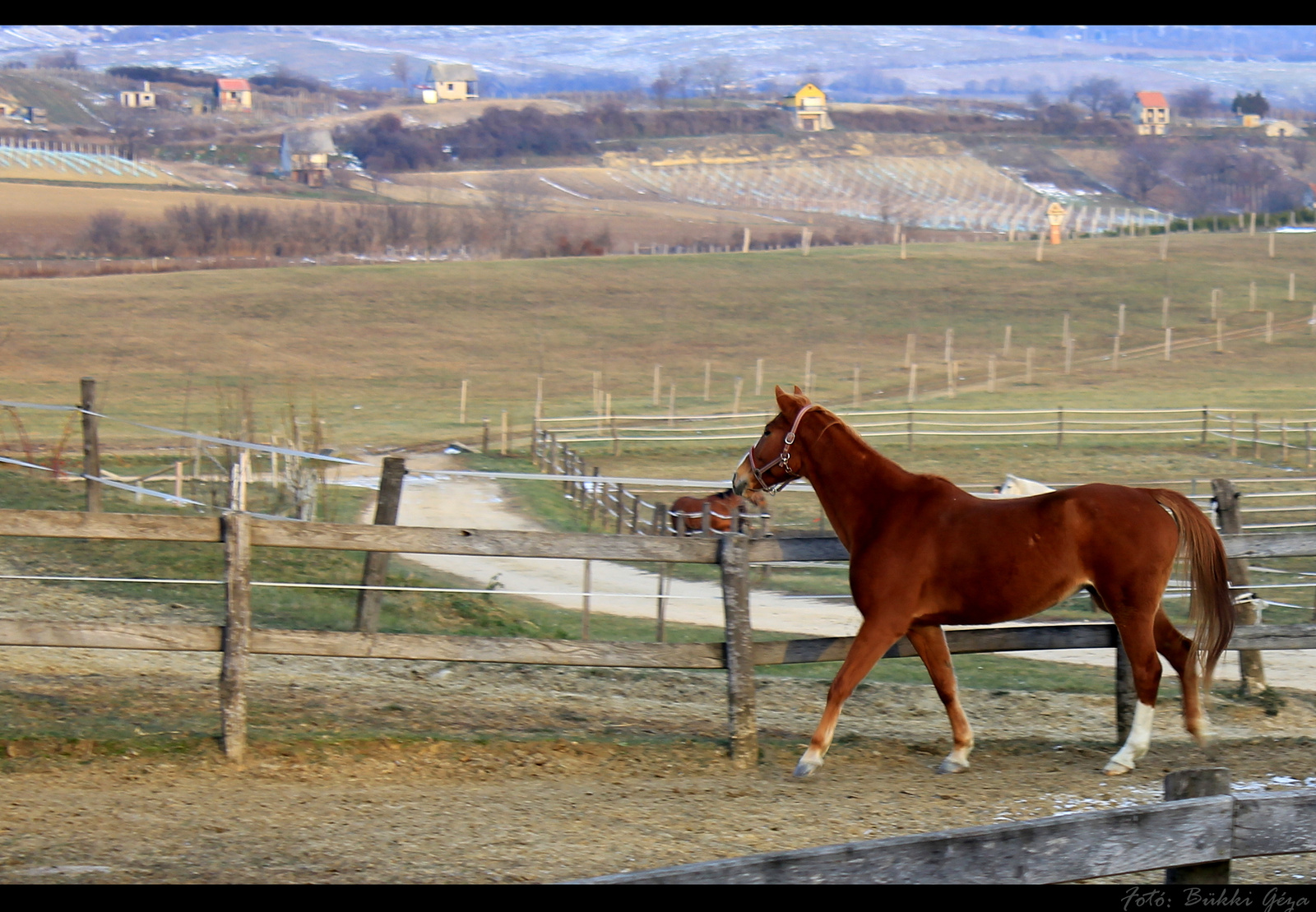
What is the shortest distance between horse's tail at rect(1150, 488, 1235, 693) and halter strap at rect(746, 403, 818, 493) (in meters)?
1.68

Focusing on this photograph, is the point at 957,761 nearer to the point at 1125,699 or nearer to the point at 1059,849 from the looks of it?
the point at 1125,699

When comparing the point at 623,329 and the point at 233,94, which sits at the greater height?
the point at 233,94

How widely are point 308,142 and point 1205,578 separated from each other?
121312 millimetres

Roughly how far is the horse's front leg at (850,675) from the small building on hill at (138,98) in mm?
168750

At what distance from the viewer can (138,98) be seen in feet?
527

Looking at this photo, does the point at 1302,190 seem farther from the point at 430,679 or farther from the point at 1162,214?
the point at 430,679

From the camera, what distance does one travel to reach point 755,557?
6.29 metres

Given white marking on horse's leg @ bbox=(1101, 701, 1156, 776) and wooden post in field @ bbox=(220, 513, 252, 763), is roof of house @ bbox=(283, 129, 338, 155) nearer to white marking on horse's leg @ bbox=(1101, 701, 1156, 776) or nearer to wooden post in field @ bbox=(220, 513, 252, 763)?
wooden post in field @ bbox=(220, 513, 252, 763)

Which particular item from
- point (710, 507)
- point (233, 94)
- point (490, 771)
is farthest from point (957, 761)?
point (233, 94)

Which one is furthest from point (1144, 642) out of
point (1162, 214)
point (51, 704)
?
point (1162, 214)

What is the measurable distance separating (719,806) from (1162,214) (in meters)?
123

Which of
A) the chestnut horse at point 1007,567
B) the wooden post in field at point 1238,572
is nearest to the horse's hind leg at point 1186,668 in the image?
the chestnut horse at point 1007,567

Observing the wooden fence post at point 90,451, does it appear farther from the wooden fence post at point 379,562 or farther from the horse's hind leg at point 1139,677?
the horse's hind leg at point 1139,677

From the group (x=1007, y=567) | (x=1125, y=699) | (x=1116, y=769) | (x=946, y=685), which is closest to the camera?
(x=1007, y=567)
